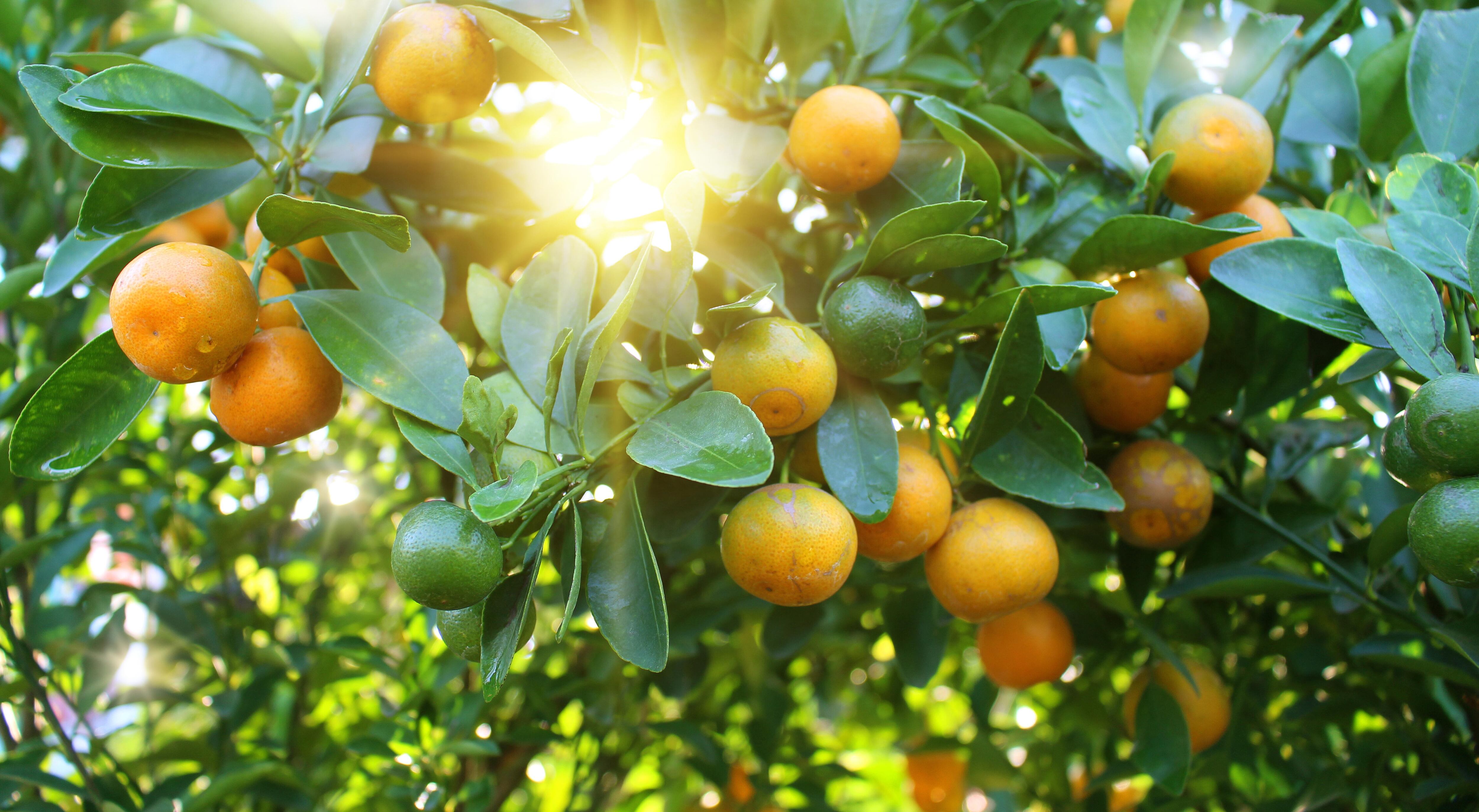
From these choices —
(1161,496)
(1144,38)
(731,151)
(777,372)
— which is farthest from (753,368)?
(1144,38)

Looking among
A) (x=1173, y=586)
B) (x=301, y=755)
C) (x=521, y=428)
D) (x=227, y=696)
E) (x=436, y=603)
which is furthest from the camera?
(x=301, y=755)

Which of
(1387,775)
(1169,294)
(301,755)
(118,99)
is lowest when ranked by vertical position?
(301,755)

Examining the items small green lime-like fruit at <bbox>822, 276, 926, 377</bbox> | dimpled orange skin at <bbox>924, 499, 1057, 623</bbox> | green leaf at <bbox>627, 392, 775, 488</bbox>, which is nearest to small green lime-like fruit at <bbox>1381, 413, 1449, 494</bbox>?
dimpled orange skin at <bbox>924, 499, 1057, 623</bbox>

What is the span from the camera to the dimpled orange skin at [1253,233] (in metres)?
0.82

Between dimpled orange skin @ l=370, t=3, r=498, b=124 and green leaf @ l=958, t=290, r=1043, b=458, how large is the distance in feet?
1.53

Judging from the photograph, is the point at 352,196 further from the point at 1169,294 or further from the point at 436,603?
the point at 1169,294

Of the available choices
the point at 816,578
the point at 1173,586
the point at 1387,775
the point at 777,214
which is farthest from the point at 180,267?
the point at 1387,775

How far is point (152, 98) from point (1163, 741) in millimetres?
1137

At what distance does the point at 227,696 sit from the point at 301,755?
0.23 m

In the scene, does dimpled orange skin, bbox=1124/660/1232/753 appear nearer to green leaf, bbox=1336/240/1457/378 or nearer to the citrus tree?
the citrus tree

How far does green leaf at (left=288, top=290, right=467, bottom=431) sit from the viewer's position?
2.13 ft

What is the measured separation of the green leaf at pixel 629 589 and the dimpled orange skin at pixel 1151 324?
17.7 inches

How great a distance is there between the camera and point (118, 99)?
0.63m

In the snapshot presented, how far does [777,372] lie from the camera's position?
2.07 ft
